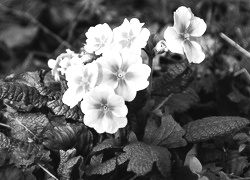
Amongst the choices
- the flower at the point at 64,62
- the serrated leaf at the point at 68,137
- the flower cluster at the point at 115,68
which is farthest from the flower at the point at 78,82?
the serrated leaf at the point at 68,137

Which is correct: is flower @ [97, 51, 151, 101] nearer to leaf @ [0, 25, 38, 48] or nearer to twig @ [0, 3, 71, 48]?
twig @ [0, 3, 71, 48]

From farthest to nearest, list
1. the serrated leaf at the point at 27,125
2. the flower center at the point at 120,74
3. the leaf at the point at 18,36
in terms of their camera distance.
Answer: the leaf at the point at 18,36 < the serrated leaf at the point at 27,125 < the flower center at the point at 120,74

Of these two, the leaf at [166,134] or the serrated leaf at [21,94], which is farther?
the serrated leaf at [21,94]

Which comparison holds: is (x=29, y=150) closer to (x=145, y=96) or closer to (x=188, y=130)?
(x=145, y=96)

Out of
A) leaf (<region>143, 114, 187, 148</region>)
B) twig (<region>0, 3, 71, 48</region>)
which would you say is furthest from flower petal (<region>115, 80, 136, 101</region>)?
twig (<region>0, 3, 71, 48</region>)

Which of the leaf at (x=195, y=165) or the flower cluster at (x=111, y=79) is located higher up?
the flower cluster at (x=111, y=79)

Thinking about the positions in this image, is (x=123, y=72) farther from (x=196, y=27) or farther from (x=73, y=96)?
(x=196, y=27)

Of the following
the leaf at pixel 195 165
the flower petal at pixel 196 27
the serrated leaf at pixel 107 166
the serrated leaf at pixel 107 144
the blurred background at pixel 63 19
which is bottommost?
the leaf at pixel 195 165

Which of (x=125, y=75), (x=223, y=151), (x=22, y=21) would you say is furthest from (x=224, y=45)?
(x=22, y=21)

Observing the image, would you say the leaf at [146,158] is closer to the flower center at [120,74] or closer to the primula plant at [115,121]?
the primula plant at [115,121]
